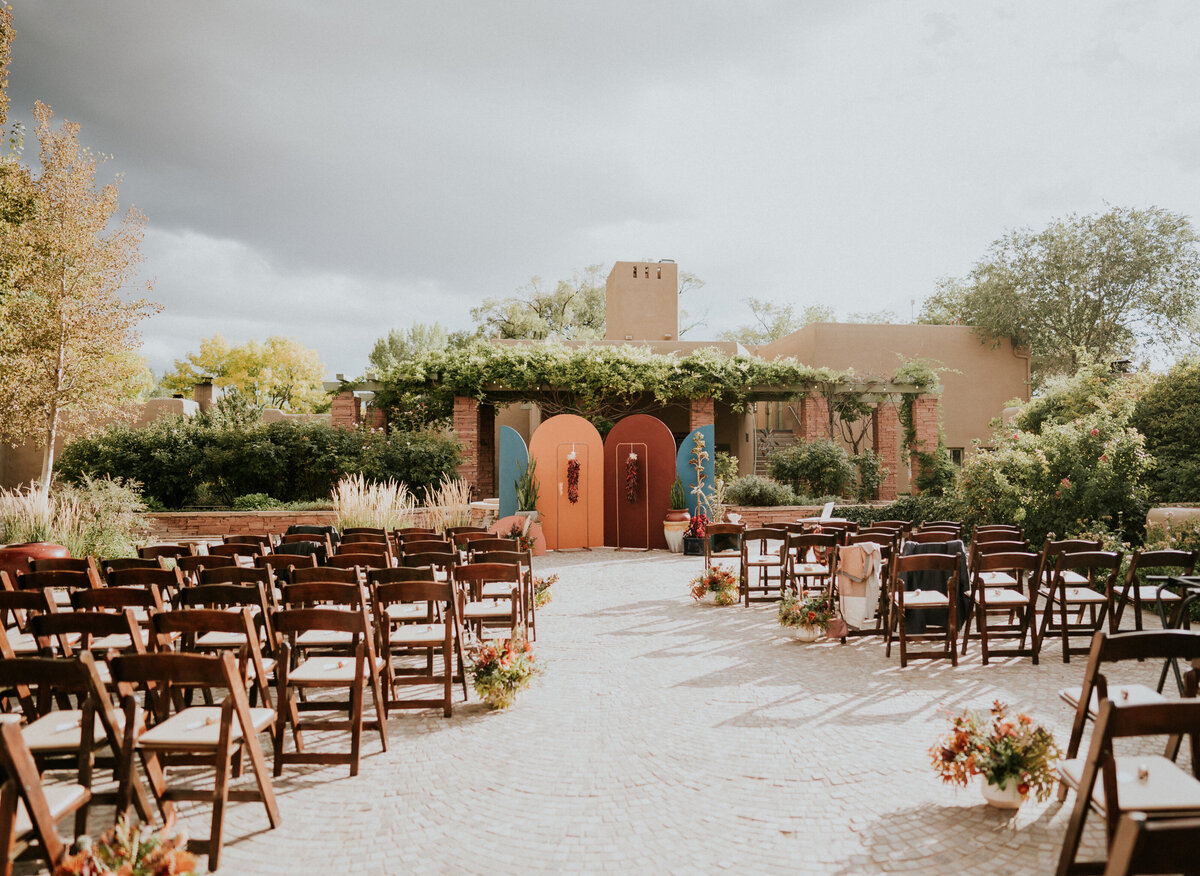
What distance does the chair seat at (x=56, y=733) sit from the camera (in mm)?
2828

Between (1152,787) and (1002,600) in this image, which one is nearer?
(1152,787)

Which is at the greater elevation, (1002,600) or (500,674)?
(1002,600)

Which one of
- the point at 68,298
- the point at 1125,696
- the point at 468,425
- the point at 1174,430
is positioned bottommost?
the point at 1125,696

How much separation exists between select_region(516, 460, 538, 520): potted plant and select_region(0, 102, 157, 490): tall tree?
7.11 metres

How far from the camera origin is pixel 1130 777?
8.11 feet

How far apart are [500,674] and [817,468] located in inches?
451

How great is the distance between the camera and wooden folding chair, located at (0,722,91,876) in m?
1.89

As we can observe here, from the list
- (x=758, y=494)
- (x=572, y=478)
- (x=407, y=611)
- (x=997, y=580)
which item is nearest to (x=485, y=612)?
(x=407, y=611)

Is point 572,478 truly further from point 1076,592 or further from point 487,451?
point 1076,592

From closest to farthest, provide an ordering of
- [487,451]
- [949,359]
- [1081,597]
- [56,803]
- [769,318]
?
[56,803] < [1081,597] < [487,451] < [949,359] < [769,318]

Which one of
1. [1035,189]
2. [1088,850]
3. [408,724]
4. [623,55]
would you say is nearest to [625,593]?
[408,724]

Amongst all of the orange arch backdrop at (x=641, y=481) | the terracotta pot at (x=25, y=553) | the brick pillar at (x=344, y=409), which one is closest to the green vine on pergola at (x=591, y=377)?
the brick pillar at (x=344, y=409)

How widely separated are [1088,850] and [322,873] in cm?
306

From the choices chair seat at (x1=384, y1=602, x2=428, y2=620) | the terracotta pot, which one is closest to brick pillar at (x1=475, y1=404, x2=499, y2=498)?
the terracotta pot
